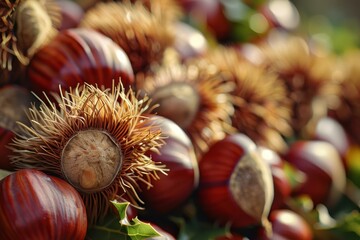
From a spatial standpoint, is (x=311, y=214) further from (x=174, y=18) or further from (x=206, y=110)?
(x=174, y=18)

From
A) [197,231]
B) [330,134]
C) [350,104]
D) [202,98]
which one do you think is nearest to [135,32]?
[202,98]

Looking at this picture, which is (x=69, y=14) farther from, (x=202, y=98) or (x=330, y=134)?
(x=330, y=134)

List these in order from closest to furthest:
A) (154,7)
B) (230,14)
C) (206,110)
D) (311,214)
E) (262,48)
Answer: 1. (206,110)
2. (311,214)
3. (154,7)
4. (262,48)
5. (230,14)

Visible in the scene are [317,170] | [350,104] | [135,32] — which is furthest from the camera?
[350,104]

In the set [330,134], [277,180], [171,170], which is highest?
[171,170]

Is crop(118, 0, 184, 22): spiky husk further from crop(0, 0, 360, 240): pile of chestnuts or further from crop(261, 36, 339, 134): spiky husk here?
crop(261, 36, 339, 134): spiky husk

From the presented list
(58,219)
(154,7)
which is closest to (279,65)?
(154,7)
